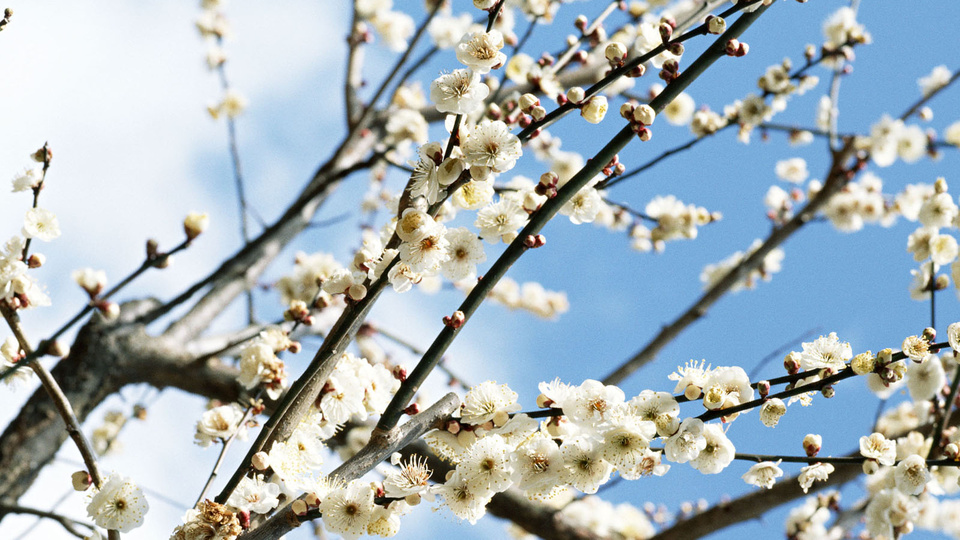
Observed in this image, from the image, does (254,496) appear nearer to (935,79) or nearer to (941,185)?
(941,185)

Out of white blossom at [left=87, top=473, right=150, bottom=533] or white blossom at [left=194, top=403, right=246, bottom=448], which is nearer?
white blossom at [left=87, top=473, right=150, bottom=533]

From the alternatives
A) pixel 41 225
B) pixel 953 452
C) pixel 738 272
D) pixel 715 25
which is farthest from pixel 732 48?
pixel 738 272

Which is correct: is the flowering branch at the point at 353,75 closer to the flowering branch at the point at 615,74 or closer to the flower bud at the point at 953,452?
the flowering branch at the point at 615,74

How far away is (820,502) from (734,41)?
93.3 inches

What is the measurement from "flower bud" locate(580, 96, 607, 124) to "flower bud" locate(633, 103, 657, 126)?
4.3 inches

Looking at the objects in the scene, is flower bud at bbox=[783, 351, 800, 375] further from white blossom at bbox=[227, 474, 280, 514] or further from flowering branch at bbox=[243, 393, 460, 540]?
white blossom at bbox=[227, 474, 280, 514]

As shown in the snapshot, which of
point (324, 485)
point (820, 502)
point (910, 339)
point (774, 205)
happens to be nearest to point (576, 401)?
point (324, 485)

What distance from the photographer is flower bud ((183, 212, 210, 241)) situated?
5.42 ft

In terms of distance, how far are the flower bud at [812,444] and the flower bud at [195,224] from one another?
1.46 m

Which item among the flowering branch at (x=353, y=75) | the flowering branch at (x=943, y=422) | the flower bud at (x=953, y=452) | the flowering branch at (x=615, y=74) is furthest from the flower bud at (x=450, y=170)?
the flowering branch at (x=353, y=75)

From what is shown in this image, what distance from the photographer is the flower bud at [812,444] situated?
154 cm

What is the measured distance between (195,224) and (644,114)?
3.48ft

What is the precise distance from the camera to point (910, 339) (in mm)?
1389

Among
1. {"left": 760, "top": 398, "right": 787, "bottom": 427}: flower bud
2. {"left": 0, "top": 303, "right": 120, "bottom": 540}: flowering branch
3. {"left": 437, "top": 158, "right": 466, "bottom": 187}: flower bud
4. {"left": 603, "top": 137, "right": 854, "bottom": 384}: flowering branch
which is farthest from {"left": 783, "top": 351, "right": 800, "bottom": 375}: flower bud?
{"left": 603, "top": 137, "right": 854, "bottom": 384}: flowering branch
